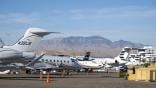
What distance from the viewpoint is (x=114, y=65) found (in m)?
159

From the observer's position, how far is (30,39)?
59125 mm

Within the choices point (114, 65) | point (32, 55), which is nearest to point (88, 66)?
point (114, 65)

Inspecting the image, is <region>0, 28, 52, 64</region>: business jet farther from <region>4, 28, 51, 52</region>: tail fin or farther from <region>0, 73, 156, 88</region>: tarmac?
<region>0, 73, 156, 88</region>: tarmac

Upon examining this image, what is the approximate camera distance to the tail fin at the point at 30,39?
58625 millimetres

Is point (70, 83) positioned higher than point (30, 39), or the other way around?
point (30, 39)

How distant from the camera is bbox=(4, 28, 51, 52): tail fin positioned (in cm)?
5862

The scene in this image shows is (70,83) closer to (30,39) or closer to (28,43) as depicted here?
(28,43)

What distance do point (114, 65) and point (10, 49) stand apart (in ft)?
350

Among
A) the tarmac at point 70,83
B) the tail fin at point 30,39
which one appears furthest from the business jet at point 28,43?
the tarmac at point 70,83

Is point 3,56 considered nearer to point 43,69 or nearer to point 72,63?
point 43,69

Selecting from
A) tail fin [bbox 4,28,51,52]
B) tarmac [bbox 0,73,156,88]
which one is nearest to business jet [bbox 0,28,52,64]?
tail fin [bbox 4,28,51,52]

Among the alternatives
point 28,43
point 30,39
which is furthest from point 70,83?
point 30,39

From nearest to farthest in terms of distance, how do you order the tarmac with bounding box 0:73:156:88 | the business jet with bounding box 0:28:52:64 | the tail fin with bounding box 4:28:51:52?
1. the tarmac with bounding box 0:73:156:88
2. the business jet with bounding box 0:28:52:64
3. the tail fin with bounding box 4:28:51:52

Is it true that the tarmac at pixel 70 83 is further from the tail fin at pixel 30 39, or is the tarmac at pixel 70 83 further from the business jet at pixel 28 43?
the tail fin at pixel 30 39
